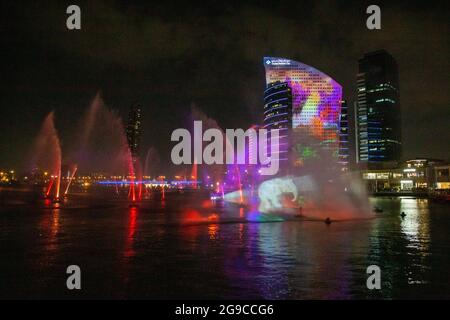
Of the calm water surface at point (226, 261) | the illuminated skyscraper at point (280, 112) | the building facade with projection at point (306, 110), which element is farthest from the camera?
the illuminated skyscraper at point (280, 112)

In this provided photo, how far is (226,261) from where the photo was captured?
64.6 ft

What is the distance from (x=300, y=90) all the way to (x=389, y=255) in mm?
177186

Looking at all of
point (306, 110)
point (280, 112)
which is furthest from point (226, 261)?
point (306, 110)

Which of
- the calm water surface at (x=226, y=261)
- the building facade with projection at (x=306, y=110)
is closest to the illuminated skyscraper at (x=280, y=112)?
the building facade with projection at (x=306, y=110)

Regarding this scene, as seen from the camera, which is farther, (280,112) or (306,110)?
(306,110)

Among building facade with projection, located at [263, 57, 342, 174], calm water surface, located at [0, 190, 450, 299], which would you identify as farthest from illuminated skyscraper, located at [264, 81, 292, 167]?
calm water surface, located at [0, 190, 450, 299]

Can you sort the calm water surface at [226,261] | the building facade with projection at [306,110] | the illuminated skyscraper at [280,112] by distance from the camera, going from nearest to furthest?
the calm water surface at [226,261] → the building facade with projection at [306,110] → the illuminated skyscraper at [280,112]

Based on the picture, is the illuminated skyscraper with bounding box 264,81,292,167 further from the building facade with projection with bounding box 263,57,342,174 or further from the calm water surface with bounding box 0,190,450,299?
the calm water surface with bounding box 0,190,450,299

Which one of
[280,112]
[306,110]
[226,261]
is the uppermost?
[306,110]

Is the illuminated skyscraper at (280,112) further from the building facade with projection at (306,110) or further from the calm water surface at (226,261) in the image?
the calm water surface at (226,261)

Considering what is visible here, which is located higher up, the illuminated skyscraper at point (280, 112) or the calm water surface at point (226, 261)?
the illuminated skyscraper at point (280, 112)

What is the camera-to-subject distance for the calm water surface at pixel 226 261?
1465 cm

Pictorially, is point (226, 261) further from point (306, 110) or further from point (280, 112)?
point (306, 110)
